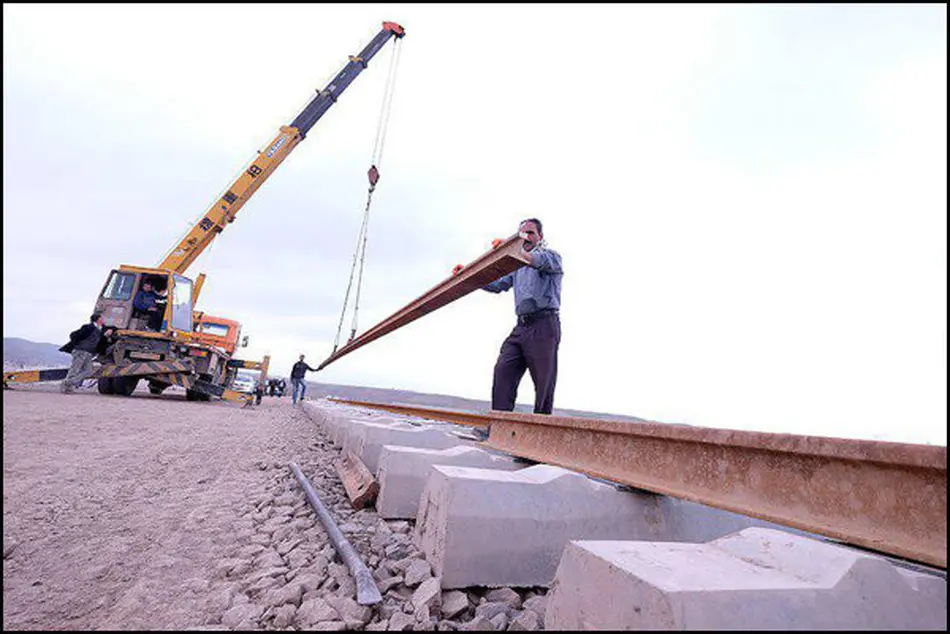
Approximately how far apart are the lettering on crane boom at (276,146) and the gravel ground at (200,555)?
38.1ft

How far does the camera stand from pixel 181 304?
12.1 m

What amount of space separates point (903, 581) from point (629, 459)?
1036mm

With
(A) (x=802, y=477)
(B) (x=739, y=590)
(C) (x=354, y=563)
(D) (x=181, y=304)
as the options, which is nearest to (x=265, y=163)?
(D) (x=181, y=304)

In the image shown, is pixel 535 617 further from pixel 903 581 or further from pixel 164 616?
pixel 164 616

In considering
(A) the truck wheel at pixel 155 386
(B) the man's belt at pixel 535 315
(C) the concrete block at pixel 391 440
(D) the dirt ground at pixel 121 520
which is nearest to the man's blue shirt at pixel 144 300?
(A) the truck wheel at pixel 155 386

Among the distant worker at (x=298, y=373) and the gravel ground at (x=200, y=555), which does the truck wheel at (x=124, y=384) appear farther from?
the gravel ground at (x=200, y=555)

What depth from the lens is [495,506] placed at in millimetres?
1503

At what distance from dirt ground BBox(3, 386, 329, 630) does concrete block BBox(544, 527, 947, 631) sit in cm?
119

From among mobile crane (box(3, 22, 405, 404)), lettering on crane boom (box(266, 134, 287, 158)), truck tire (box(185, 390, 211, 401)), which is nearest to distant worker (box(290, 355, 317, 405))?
mobile crane (box(3, 22, 405, 404))

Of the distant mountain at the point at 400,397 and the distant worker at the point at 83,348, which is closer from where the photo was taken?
the distant worker at the point at 83,348

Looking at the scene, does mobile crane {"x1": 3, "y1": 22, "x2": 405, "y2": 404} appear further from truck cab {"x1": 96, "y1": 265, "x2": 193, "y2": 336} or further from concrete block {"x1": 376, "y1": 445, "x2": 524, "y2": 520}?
concrete block {"x1": 376, "y1": 445, "x2": 524, "y2": 520}

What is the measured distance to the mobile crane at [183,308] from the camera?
10.8 m

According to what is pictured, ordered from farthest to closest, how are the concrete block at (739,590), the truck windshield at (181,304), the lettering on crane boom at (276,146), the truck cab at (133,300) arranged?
the lettering on crane boom at (276,146)
the truck windshield at (181,304)
the truck cab at (133,300)
the concrete block at (739,590)

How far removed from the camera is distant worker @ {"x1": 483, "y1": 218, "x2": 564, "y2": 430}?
13.9 ft
